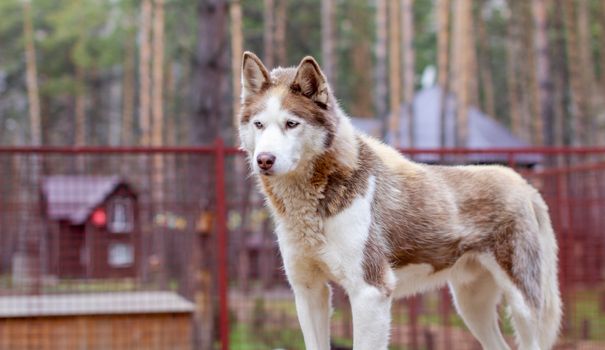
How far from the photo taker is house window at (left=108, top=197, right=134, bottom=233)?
10.4 metres

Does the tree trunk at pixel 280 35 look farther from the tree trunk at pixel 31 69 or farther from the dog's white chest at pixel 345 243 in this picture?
the dog's white chest at pixel 345 243

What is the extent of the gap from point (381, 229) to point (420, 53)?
142 ft

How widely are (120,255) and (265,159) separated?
272 inches

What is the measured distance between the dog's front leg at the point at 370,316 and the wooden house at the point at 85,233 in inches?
223

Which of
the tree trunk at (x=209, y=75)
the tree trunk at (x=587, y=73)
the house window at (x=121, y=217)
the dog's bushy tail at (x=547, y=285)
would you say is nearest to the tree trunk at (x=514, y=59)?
the tree trunk at (x=587, y=73)

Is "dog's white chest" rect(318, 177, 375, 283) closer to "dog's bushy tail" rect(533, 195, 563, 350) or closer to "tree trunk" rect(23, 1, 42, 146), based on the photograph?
"dog's bushy tail" rect(533, 195, 563, 350)

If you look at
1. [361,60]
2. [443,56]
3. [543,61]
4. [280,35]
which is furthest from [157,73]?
[543,61]

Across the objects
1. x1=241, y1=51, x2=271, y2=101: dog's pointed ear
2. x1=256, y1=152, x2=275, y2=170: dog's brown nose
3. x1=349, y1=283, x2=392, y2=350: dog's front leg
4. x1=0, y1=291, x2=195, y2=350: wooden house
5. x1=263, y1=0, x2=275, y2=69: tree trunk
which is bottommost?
x1=0, y1=291, x2=195, y2=350: wooden house

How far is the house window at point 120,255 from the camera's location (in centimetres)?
1026

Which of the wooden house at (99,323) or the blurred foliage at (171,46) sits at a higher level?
the blurred foliage at (171,46)

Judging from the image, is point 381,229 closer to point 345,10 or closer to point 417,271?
point 417,271

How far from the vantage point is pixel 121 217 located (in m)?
10.5

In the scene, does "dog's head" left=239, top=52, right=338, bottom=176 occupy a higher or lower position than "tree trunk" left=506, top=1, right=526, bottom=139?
lower

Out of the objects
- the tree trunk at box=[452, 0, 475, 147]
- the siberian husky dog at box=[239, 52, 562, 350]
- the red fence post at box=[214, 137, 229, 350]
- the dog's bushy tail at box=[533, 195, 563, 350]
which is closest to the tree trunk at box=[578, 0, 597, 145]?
the tree trunk at box=[452, 0, 475, 147]
